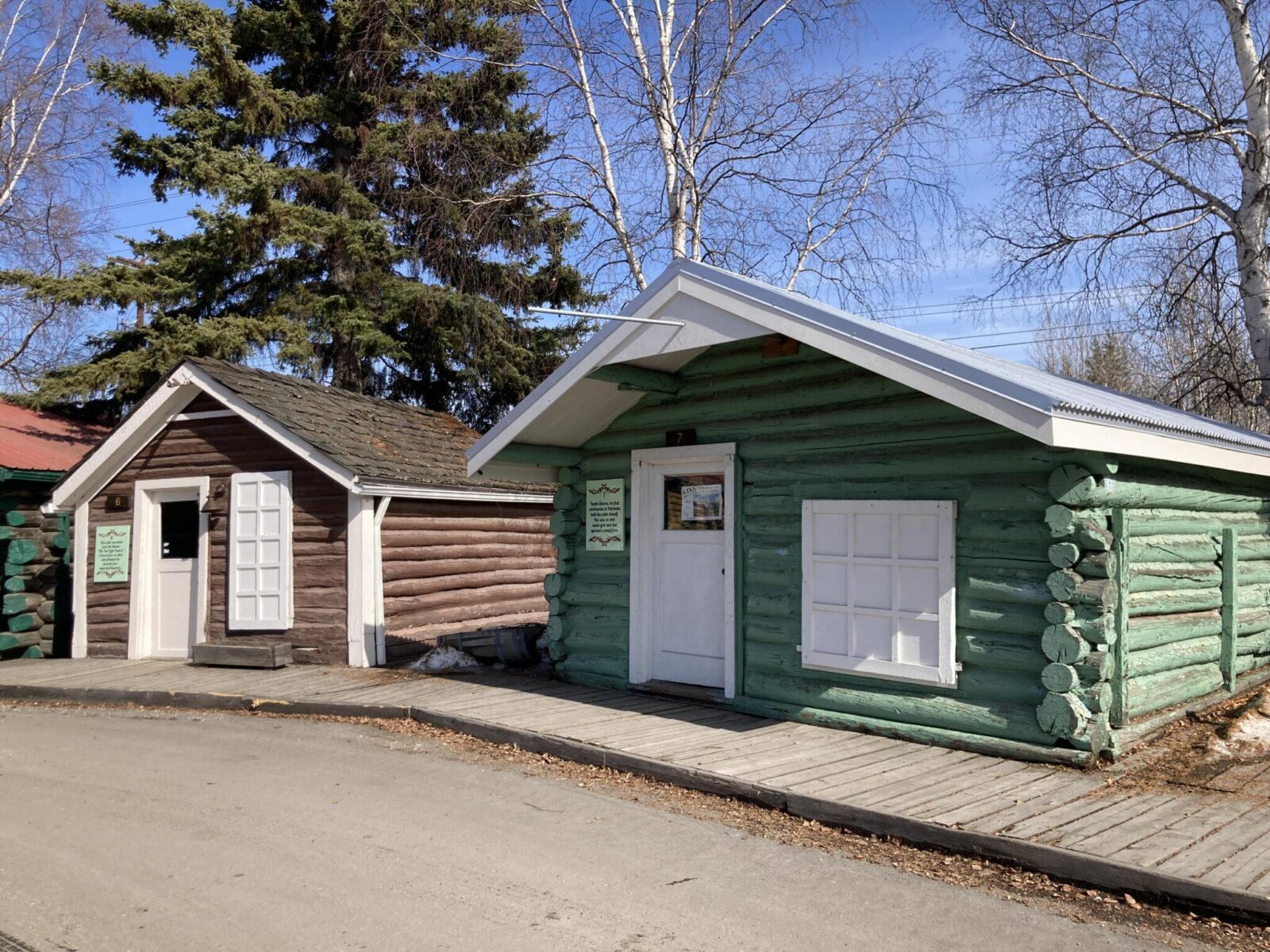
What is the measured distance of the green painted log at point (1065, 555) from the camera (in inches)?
265

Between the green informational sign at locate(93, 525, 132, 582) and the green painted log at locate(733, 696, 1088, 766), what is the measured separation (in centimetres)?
926

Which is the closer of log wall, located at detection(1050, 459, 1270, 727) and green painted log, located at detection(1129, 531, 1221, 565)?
log wall, located at detection(1050, 459, 1270, 727)

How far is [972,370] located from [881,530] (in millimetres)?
1777

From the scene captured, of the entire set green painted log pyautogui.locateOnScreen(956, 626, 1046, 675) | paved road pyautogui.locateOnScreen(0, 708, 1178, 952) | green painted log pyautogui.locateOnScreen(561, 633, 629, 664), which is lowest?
paved road pyautogui.locateOnScreen(0, 708, 1178, 952)

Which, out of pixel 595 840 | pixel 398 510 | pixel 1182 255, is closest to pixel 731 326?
pixel 595 840

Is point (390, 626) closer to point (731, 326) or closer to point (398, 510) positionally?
point (398, 510)

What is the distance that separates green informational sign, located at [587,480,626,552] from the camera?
390 inches

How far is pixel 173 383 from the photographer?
13.2 meters

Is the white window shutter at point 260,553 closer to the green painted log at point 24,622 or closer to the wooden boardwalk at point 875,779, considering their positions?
the wooden boardwalk at point 875,779

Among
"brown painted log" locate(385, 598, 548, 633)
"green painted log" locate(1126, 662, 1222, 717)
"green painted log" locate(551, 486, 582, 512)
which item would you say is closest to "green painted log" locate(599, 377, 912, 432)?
"green painted log" locate(551, 486, 582, 512)

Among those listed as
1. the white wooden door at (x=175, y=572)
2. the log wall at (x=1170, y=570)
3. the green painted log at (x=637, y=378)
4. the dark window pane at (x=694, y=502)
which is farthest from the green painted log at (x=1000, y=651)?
the white wooden door at (x=175, y=572)

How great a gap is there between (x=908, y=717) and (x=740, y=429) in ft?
9.17

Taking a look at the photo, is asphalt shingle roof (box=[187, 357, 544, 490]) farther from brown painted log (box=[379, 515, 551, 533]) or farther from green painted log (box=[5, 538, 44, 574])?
green painted log (box=[5, 538, 44, 574])

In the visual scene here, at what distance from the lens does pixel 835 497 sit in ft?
26.8
